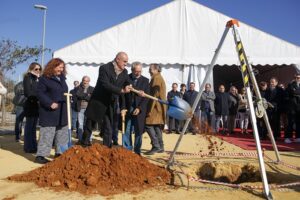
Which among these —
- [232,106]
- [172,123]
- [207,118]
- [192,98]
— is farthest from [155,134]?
[232,106]

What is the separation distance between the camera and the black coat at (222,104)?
11.7 meters

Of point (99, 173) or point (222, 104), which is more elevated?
point (222, 104)

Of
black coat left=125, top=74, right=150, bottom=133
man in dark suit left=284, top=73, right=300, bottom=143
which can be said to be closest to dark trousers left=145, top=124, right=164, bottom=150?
black coat left=125, top=74, right=150, bottom=133

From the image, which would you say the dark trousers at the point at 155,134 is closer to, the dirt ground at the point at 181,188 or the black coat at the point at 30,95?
the dirt ground at the point at 181,188

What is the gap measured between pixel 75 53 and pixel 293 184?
372 inches

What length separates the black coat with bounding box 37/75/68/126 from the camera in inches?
→ 234

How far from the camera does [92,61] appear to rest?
12.2 metres

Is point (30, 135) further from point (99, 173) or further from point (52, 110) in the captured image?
point (99, 173)

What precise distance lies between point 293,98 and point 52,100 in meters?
7.00

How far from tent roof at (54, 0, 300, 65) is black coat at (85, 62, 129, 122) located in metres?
6.54

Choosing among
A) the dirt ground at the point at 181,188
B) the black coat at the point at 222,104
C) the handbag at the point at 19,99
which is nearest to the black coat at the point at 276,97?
the black coat at the point at 222,104

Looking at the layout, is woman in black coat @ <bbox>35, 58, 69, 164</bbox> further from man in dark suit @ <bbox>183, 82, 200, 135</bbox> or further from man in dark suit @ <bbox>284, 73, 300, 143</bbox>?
man in dark suit @ <bbox>284, 73, 300, 143</bbox>

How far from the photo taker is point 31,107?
274 inches

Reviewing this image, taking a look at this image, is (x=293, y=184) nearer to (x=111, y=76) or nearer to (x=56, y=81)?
(x=111, y=76)
